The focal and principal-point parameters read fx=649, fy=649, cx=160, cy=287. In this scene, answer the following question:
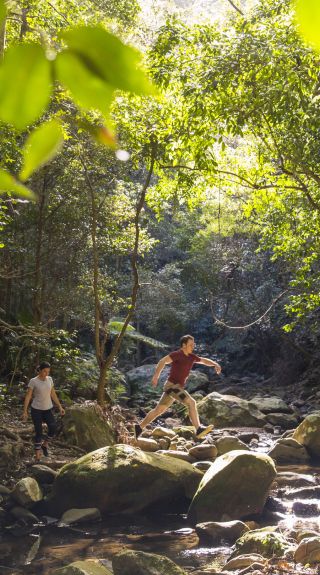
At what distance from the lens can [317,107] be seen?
7945 millimetres

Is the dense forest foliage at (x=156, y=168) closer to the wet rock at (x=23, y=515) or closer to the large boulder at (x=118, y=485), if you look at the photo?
the large boulder at (x=118, y=485)

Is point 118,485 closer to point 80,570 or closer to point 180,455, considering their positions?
point 180,455

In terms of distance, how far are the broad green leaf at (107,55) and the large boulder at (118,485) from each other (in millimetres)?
8624

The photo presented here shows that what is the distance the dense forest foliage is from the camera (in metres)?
7.46

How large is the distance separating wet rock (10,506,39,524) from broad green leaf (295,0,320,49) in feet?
27.6

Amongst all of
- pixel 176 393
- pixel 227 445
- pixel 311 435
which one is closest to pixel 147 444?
pixel 227 445

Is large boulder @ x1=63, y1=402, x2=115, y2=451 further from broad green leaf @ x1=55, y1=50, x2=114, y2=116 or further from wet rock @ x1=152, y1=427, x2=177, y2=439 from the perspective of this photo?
broad green leaf @ x1=55, y1=50, x2=114, y2=116

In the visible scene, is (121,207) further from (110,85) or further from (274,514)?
(110,85)

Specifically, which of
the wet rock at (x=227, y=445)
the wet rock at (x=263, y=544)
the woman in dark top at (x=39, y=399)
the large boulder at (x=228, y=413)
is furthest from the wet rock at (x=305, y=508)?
the large boulder at (x=228, y=413)

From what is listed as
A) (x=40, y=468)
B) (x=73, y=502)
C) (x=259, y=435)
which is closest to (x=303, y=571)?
(x=73, y=502)

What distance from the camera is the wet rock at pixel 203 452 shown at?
1121cm

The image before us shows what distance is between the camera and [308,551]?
664 cm

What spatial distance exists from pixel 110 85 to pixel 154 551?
7.60 metres

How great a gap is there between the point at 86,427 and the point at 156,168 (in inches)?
176
